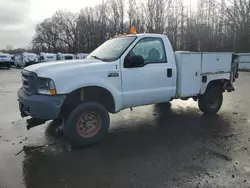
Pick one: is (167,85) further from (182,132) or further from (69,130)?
(69,130)

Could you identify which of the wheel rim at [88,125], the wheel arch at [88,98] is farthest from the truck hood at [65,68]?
the wheel rim at [88,125]

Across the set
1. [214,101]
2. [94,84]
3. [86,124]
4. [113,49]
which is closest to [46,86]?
→ [94,84]

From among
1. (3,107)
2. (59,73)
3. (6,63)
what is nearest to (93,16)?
(6,63)

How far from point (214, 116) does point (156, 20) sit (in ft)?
113

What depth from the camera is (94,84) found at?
190 inches

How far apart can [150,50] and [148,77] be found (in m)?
0.66

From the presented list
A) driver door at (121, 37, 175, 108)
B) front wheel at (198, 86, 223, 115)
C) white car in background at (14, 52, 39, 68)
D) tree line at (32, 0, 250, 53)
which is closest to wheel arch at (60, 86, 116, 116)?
driver door at (121, 37, 175, 108)

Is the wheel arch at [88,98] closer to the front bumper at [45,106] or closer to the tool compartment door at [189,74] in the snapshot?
the front bumper at [45,106]

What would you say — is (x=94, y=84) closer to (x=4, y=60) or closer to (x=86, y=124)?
(x=86, y=124)

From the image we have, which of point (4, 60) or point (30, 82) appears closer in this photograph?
point (30, 82)

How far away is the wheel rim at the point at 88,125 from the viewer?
4914 mm

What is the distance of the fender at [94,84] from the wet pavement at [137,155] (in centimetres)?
86

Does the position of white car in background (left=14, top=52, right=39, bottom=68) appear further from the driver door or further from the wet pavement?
the driver door

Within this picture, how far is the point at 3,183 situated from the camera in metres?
3.63
